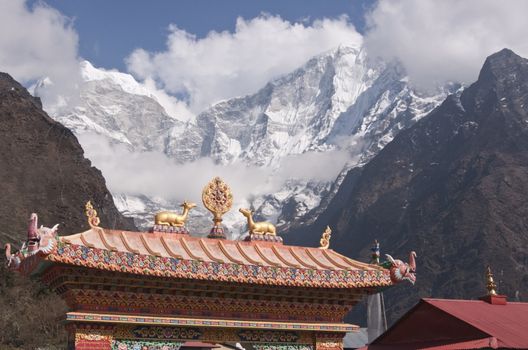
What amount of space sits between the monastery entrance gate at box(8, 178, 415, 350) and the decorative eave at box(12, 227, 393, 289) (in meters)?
0.02

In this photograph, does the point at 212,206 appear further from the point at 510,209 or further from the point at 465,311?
the point at 510,209

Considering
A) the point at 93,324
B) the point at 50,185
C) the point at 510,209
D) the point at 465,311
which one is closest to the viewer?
the point at 93,324

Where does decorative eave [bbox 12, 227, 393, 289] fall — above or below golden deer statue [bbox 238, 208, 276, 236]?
below

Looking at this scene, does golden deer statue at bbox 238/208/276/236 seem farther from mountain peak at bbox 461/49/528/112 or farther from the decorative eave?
mountain peak at bbox 461/49/528/112

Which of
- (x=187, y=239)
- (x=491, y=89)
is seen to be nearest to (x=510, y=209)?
(x=491, y=89)

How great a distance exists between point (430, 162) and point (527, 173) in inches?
1708

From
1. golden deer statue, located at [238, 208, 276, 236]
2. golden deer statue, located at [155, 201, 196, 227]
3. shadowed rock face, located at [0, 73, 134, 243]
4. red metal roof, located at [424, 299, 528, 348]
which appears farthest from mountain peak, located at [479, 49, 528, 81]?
golden deer statue, located at [155, 201, 196, 227]

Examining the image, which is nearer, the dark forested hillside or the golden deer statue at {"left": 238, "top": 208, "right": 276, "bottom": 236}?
the golden deer statue at {"left": 238, "top": 208, "right": 276, "bottom": 236}

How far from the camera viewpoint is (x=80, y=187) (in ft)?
367

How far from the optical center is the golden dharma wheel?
18.4 m

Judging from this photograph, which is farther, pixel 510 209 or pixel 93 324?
A: pixel 510 209

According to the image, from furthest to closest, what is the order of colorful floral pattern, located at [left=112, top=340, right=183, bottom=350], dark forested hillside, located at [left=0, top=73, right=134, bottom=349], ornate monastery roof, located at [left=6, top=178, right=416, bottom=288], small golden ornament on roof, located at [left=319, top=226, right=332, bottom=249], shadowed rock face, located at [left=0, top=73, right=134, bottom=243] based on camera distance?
shadowed rock face, located at [left=0, top=73, right=134, bottom=243] → dark forested hillside, located at [left=0, top=73, right=134, bottom=349] → small golden ornament on roof, located at [left=319, top=226, right=332, bottom=249] → colorful floral pattern, located at [left=112, top=340, right=183, bottom=350] → ornate monastery roof, located at [left=6, top=178, right=416, bottom=288]

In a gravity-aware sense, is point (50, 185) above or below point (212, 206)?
above

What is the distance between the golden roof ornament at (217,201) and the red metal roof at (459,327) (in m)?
8.28
